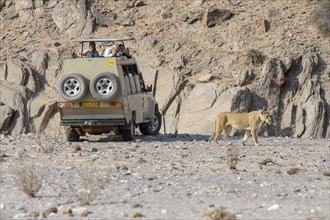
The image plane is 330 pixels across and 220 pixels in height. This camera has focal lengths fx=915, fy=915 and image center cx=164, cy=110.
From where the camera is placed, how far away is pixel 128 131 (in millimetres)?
23344

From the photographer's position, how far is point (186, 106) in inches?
1206

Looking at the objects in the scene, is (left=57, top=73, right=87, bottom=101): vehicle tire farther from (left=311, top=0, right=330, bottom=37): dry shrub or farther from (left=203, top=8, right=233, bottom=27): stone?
(left=311, top=0, right=330, bottom=37): dry shrub

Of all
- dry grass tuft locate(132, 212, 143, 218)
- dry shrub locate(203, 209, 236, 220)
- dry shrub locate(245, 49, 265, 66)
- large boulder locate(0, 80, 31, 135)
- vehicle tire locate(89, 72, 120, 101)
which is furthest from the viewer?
Answer: dry shrub locate(245, 49, 265, 66)

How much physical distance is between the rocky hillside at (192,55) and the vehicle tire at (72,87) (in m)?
7.53

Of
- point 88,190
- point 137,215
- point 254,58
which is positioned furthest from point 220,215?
point 254,58

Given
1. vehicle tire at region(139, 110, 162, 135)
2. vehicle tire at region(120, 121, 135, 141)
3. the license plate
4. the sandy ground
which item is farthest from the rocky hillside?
the sandy ground

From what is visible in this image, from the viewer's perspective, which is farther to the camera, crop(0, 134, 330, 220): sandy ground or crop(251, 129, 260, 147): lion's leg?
crop(251, 129, 260, 147): lion's leg

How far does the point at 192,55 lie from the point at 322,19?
495 cm

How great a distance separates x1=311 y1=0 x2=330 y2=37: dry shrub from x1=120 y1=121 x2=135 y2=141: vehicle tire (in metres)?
12.3

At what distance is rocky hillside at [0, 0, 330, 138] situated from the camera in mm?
30531

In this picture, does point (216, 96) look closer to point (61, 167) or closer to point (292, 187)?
point (61, 167)

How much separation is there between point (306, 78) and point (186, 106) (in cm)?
431

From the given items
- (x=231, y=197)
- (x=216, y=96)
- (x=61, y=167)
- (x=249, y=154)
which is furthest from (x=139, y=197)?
(x=216, y=96)

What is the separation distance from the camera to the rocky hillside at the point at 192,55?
30.5 metres
